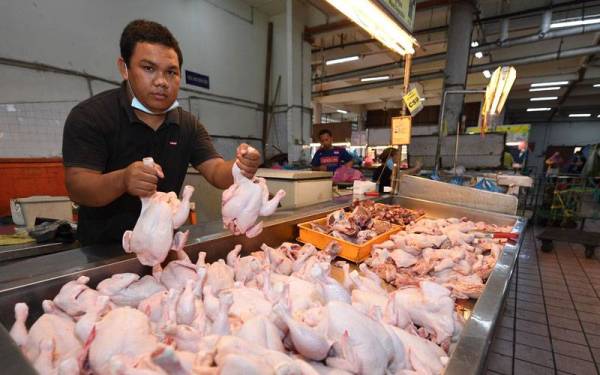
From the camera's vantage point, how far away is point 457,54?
7.09 m

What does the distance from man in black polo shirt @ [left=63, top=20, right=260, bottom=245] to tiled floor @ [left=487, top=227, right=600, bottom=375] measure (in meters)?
2.84

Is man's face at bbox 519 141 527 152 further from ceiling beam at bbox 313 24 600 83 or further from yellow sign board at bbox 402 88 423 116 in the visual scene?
yellow sign board at bbox 402 88 423 116

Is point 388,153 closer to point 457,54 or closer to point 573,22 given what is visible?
point 457,54

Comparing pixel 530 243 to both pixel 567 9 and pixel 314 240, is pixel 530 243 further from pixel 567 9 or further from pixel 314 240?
pixel 314 240

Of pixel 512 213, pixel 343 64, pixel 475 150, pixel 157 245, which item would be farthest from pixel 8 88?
pixel 343 64

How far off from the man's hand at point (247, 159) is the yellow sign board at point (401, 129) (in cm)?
236

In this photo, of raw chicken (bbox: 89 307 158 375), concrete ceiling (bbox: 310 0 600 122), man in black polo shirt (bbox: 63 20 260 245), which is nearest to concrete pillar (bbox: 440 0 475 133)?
concrete ceiling (bbox: 310 0 600 122)

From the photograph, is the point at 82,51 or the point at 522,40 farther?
the point at 522,40

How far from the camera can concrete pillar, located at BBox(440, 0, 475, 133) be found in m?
6.84

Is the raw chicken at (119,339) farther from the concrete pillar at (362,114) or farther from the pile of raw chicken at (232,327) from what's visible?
the concrete pillar at (362,114)

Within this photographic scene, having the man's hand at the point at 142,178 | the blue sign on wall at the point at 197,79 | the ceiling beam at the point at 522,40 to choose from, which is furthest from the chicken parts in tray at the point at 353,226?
the ceiling beam at the point at 522,40

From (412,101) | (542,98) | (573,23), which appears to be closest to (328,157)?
(412,101)

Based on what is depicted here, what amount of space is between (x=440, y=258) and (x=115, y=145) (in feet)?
7.33

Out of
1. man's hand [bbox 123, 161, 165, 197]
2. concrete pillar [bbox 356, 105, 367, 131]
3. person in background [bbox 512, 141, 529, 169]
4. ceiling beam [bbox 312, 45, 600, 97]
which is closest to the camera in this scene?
man's hand [bbox 123, 161, 165, 197]
